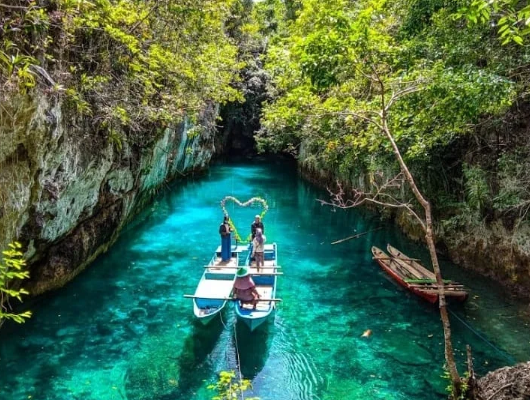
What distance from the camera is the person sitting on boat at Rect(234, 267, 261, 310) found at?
9.63 meters

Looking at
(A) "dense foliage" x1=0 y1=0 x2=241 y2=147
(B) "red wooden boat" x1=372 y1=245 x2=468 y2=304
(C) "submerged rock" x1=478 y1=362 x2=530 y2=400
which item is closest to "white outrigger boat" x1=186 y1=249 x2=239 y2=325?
(A) "dense foliage" x1=0 y1=0 x2=241 y2=147

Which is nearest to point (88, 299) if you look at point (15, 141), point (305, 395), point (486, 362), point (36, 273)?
point (36, 273)

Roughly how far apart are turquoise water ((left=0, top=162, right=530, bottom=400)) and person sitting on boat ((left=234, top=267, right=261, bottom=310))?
2.70ft

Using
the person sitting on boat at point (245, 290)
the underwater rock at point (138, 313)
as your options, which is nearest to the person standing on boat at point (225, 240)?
the underwater rock at point (138, 313)

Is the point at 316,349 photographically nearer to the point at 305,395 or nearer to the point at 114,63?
the point at 305,395

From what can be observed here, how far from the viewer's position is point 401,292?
41.0 feet

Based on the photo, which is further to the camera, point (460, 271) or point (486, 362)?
point (460, 271)

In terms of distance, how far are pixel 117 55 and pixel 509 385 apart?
→ 34.0 ft

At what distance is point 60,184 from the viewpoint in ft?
31.5

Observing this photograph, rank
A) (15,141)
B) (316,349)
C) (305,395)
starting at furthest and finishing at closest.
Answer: (316,349) < (305,395) < (15,141)

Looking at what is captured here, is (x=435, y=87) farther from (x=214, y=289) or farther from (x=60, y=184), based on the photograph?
(x=60, y=184)

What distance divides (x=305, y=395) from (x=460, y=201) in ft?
28.8

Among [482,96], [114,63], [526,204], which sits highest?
[114,63]

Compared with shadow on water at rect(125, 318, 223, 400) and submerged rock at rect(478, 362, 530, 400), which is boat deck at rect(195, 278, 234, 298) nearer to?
shadow on water at rect(125, 318, 223, 400)
